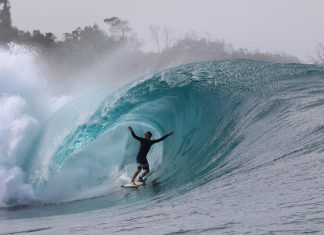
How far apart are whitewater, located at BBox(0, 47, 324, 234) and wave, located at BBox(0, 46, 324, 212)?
3 cm

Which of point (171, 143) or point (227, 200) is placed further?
point (171, 143)

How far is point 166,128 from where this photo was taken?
607 inches

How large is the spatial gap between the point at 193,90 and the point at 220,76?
36.7 inches

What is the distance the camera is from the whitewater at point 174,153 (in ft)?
19.2

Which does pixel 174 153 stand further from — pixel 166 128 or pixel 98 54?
pixel 98 54

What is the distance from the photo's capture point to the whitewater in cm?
584

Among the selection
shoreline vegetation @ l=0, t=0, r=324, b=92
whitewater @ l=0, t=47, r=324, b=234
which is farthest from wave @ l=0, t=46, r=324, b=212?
shoreline vegetation @ l=0, t=0, r=324, b=92

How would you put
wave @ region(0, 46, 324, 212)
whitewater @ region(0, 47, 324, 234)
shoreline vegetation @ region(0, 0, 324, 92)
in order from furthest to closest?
shoreline vegetation @ region(0, 0, 324, 92)
wave @ region(0, 46, 324, 212)
whitewater @ region(0, 47, 324, 234)

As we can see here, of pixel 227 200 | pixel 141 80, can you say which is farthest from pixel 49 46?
pixel 227 200

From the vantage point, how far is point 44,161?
13.4 metres

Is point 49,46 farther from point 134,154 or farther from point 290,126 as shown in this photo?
point 290,126

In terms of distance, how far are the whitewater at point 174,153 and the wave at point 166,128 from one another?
3cm

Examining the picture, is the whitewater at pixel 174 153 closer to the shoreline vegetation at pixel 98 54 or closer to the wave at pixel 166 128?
the wave at pixel 166 128

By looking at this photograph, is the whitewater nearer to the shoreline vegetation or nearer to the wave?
the wave
